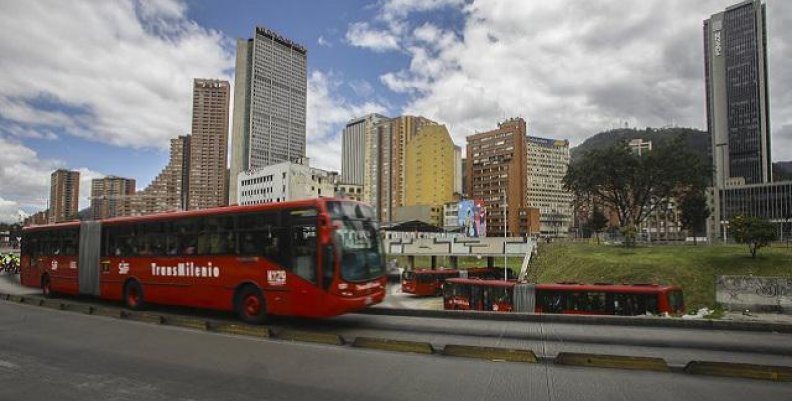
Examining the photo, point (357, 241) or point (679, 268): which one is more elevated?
point (357, 241)

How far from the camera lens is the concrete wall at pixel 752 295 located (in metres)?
14.4

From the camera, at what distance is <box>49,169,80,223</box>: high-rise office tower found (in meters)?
143

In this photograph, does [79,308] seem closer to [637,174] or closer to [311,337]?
[311,337]

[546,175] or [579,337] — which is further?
[546,175]

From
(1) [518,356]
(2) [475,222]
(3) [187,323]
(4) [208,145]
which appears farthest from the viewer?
(4) [208,145]

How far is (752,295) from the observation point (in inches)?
578

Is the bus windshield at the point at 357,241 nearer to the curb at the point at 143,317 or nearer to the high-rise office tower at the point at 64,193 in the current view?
the curb at the point at 143,317

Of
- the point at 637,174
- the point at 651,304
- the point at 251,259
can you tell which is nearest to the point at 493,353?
the point at 251,259

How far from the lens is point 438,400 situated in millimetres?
6289

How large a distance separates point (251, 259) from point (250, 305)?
123 cm

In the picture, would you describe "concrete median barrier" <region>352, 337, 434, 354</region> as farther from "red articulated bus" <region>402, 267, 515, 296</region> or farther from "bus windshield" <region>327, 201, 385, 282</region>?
"red articulated bus" <region>402, 267, 515, 296</region>

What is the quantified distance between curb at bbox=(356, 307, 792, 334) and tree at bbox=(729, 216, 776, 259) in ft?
66.5

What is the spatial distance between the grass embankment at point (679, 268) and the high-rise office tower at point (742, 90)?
153 meters

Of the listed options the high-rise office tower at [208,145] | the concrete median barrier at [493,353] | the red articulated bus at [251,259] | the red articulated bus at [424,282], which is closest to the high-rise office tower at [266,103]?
the high-rise office tower at [208,145]
